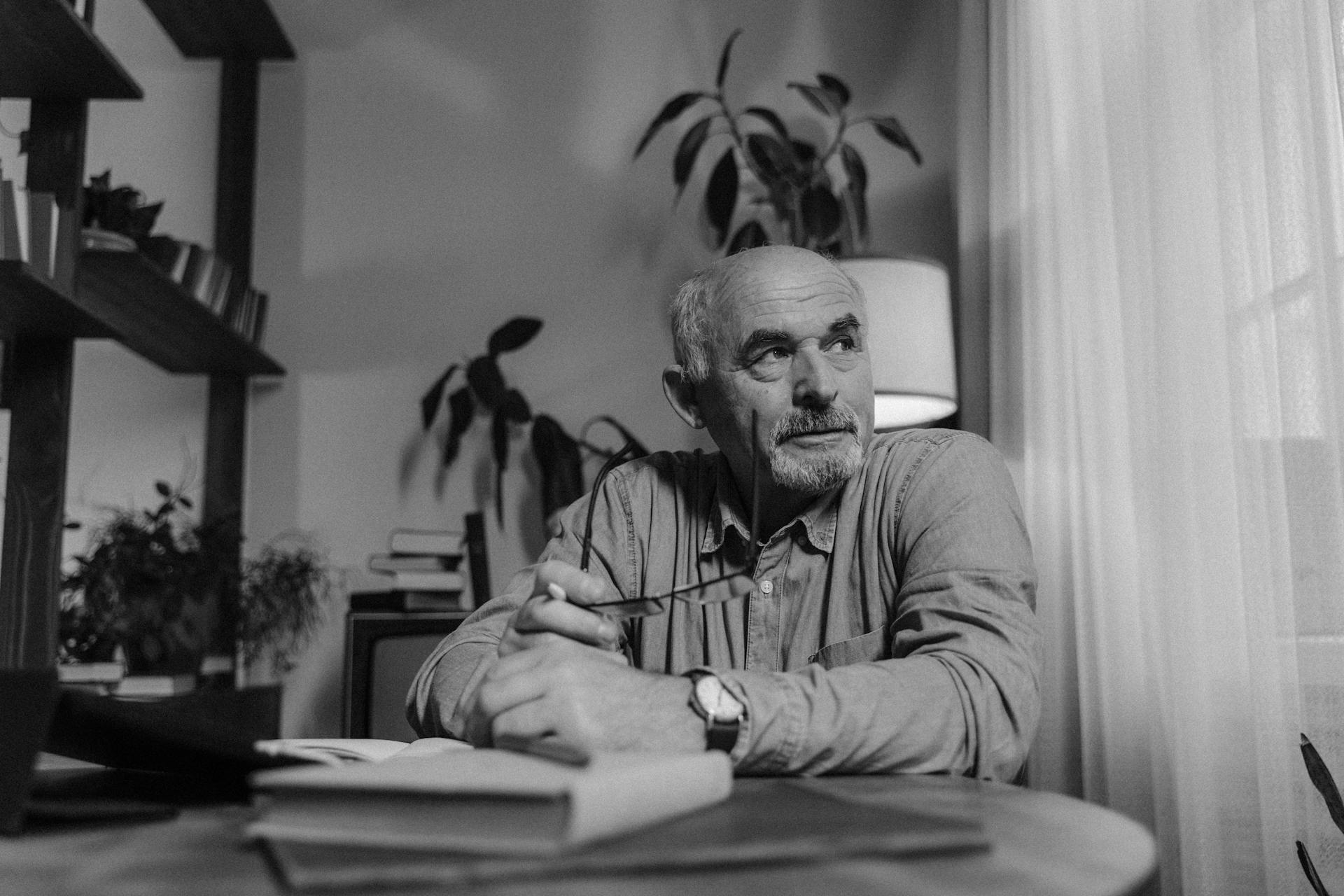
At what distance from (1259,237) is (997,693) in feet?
2.52

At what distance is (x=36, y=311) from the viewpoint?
83.2 inches

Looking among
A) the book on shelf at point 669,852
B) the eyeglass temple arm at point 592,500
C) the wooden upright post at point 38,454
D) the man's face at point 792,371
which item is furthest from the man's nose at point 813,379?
the wooden upright post at point 38,454

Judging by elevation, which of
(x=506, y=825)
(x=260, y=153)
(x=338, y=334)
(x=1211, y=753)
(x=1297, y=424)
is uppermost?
(x=260, y=153)

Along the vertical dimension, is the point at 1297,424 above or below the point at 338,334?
below

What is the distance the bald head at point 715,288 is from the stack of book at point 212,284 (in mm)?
1417

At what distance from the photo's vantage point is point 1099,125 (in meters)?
2.04

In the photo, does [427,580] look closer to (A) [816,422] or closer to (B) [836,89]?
(B) [836,89]

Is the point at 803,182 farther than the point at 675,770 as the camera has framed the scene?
Yes

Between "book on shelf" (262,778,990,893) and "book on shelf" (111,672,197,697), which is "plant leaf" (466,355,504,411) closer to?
"book on shelf" (111,672,197,697)

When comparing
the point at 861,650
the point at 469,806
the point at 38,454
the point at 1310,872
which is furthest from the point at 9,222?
the point at 1310,872

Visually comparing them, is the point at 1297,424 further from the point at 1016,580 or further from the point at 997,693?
the point at 997,693

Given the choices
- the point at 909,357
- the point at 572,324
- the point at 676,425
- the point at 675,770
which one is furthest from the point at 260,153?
the point at 675,770

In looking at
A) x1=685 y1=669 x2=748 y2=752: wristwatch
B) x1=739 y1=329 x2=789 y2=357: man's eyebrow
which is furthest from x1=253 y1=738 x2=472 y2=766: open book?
x1=739 y1=329 x2=789 y2=357: man's eyebrow

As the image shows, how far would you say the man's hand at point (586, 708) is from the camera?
0.85 m
